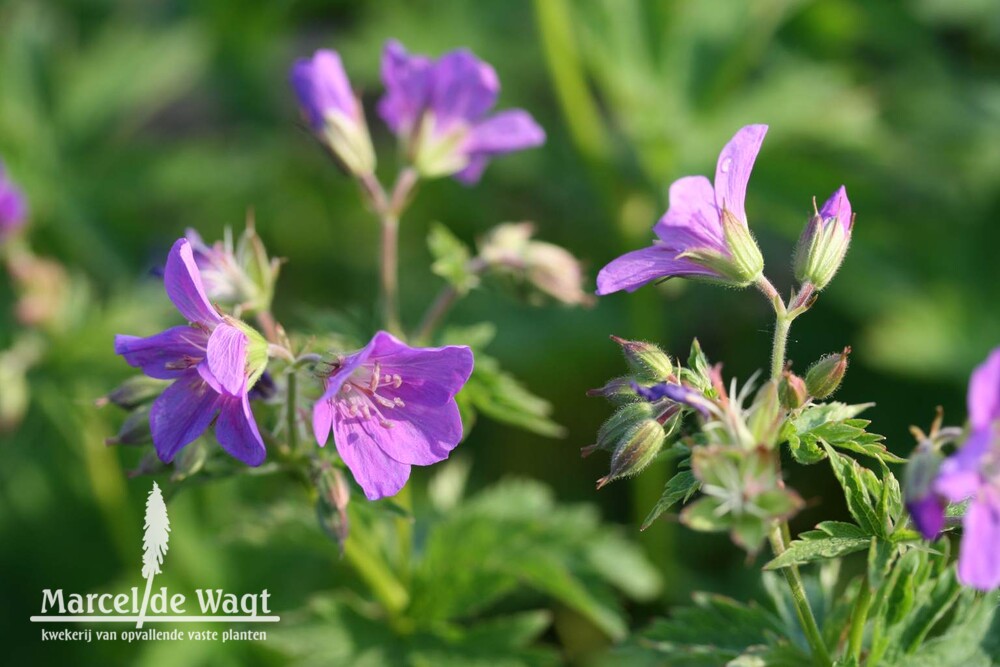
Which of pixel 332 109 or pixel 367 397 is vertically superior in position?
pixel 332 109

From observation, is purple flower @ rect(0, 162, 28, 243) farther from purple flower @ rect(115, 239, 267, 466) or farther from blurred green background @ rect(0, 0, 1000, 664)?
purple flower @ rect(115, 239, 267, 466)

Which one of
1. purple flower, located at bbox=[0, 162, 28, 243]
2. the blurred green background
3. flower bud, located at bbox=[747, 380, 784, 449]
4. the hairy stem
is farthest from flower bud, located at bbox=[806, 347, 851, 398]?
purple flower, located at bbox=[0, 162, 28, 243]

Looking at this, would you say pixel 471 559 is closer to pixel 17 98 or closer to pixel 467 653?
pixel 467 653

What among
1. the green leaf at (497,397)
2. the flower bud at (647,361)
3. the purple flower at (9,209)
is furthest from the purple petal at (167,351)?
the purple flower at (9,209)

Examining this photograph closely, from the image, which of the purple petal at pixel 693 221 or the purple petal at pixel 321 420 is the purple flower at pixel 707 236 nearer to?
the purple petal at pixel 693 221

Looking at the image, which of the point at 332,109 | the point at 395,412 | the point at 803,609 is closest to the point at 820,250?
the point at 803,609

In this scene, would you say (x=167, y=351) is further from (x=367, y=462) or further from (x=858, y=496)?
(x=858, y=496)
